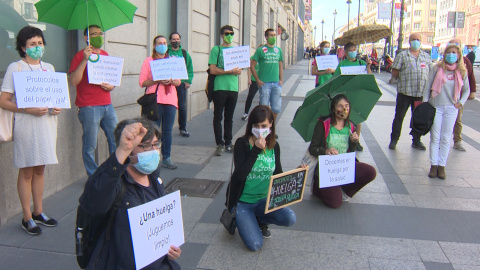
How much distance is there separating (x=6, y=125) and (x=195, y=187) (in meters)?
2.31

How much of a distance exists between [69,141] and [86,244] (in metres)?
3.30

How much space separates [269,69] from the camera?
7.98m

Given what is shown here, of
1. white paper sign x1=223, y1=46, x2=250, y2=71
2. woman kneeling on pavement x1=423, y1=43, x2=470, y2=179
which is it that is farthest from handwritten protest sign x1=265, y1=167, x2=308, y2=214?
white paper sign x1=223, y1=46, x2=250, y2=71

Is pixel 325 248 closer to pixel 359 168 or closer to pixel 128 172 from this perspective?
pixel 359 168

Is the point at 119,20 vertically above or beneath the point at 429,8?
beneath

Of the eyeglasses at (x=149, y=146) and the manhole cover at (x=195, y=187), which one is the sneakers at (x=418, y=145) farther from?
the eyeglasses at (x=149, y=146)

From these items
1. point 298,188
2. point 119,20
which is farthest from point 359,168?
point 119,20

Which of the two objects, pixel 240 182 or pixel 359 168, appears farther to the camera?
pixel 359 168

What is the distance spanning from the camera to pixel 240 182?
3879 millimetres

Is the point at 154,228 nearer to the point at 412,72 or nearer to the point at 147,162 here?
the point at 147,162

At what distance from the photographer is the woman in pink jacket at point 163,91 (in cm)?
579

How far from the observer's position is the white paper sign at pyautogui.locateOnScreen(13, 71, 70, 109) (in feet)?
12.2

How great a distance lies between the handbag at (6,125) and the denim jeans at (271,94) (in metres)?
4.85

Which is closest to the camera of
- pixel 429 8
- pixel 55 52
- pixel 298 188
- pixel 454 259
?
pixel 454 259
